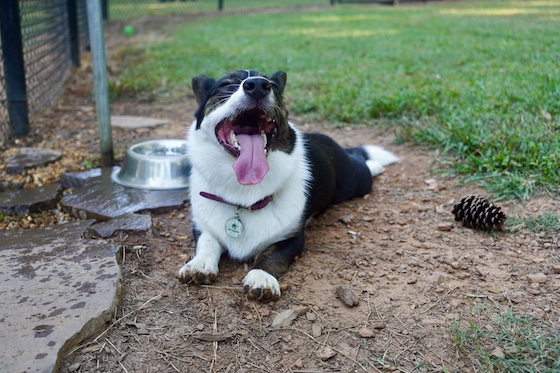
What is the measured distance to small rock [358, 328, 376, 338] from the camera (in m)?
2.50

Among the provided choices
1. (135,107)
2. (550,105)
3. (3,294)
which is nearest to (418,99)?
(550,105)

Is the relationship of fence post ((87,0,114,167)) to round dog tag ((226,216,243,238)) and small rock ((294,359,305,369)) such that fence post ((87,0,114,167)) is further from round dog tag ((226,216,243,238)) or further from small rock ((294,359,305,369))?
small rock ((294,359,305,369))

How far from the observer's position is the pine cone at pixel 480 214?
3330mm

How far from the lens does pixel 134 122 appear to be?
5965mm

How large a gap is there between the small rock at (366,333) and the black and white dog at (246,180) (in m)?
0.53

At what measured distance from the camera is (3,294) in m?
2.62

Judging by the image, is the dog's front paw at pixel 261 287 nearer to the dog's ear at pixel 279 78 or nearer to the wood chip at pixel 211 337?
the wood chip at pixel 211 337

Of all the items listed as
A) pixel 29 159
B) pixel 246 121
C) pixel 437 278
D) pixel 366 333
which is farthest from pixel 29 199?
pixel 437 278

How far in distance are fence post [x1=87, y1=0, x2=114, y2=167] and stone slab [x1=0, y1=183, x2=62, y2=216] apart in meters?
0.53

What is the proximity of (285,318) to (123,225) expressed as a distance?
54.1 inches

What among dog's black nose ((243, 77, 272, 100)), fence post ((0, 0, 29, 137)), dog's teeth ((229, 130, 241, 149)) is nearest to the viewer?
dog's black nose ((243, 77, 272, 100))

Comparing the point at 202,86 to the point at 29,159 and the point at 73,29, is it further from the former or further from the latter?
the point at 73,29

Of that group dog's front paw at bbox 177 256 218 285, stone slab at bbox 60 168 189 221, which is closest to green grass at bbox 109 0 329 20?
stone slab at bbox 60 168 189 221

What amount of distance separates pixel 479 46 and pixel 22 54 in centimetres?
646
